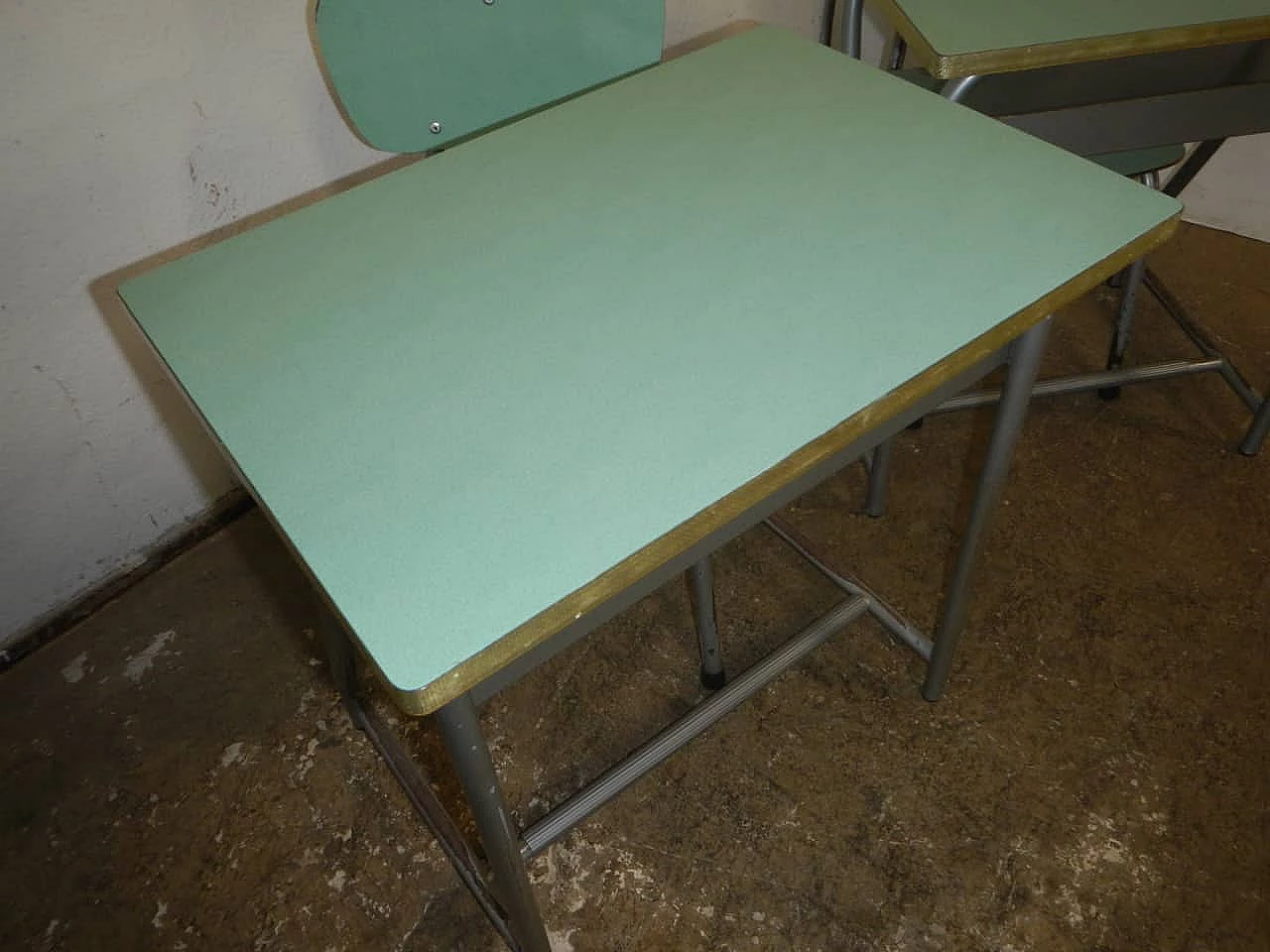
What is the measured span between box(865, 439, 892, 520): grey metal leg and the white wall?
99 cm

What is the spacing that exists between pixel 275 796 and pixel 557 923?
1.56 feet

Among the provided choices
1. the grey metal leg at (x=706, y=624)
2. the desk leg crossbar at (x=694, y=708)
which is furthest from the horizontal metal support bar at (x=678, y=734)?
the grey metal leg at (x=706, y=624)

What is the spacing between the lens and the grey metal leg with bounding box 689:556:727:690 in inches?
51.6

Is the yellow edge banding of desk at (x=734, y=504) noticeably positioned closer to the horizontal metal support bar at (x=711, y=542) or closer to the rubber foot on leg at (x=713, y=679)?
the horizontal metal support bar at (x=711, y=542)

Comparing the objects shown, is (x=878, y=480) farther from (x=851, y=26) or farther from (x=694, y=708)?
(x=851, y=26)

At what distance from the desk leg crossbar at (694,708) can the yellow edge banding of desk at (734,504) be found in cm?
9

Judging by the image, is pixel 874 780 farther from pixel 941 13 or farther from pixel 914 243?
pixel 941 13

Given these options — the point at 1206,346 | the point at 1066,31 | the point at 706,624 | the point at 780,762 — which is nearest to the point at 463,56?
the point at 1066,31

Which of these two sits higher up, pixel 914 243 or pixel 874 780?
pixel 914 243

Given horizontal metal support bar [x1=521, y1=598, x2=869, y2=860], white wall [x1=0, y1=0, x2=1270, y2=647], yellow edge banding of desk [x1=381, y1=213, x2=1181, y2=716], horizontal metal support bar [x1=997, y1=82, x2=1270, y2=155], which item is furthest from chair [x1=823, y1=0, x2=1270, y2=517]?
white wall [x1=0, y1=0, x2=1270, y2=647]

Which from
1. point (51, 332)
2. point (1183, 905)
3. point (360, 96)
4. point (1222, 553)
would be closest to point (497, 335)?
point (360, 96)

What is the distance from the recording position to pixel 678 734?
124 cm

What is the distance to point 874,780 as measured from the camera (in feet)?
4.45

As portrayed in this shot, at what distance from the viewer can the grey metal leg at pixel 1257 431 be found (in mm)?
1705
